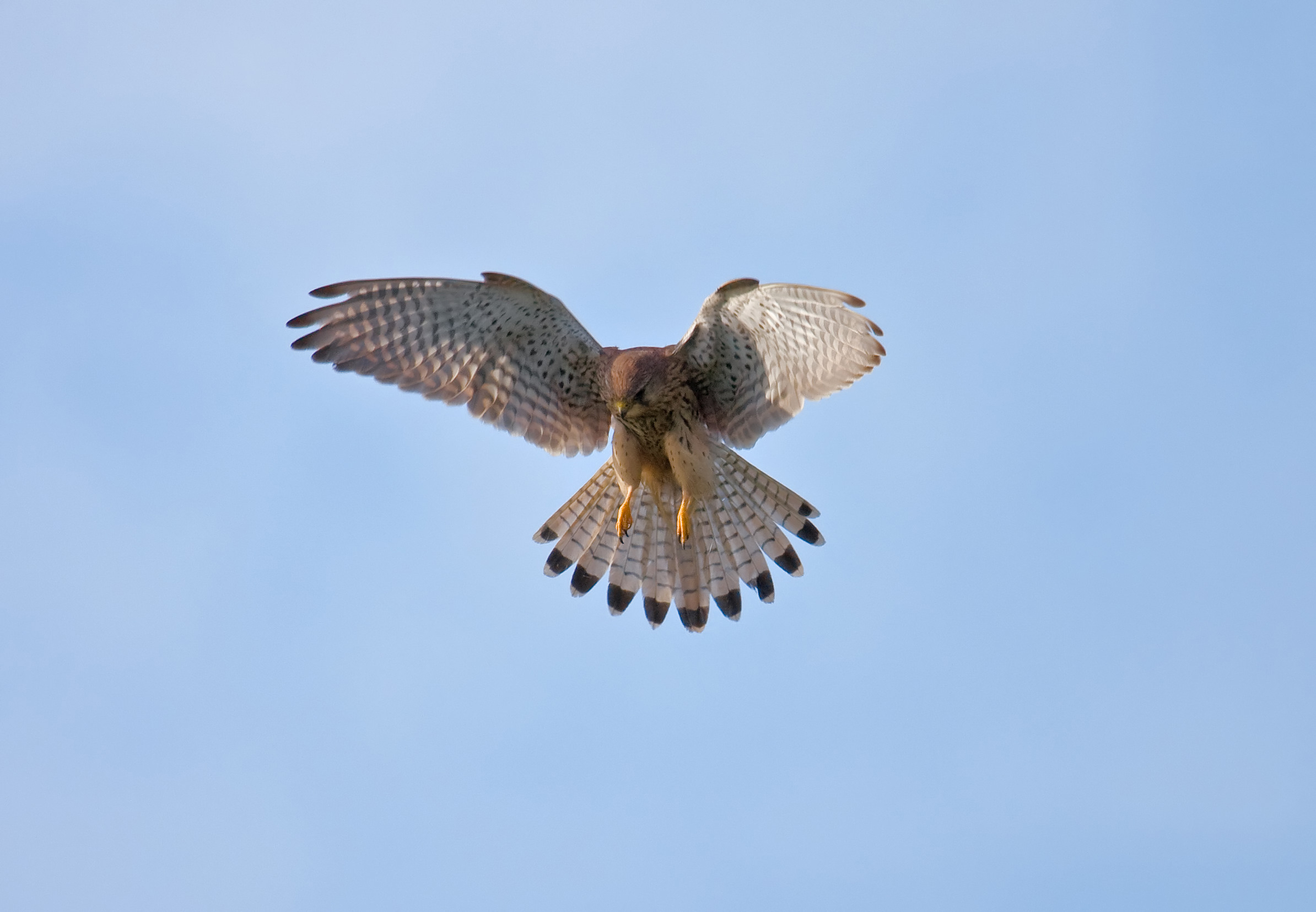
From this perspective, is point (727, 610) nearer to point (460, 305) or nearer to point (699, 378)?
point (699, 378)

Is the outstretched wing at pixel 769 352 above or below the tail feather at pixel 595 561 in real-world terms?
above

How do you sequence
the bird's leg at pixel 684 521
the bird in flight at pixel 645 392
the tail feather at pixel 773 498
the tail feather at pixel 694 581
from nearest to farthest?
the bird in flight at pixel 645 392 < the bird's leg at pixel 684 521 < the tail feather at pixel 773 498 < the tail feather at pixel 694 581

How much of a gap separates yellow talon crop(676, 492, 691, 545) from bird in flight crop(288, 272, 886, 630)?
1cm

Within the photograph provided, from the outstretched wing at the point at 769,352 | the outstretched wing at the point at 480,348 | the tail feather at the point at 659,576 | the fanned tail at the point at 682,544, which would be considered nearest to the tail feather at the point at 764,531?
the fanned tail at the point at 682,544

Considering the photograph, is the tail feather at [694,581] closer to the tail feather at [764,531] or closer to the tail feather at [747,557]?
the tail feather at [747,557]

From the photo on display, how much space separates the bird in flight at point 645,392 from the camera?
26.0 ft

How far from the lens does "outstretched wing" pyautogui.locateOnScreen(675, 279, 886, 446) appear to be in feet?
25.0

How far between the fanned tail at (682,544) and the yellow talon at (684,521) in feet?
0.53

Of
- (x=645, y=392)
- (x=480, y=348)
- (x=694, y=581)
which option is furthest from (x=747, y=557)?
(x=480, y=348)

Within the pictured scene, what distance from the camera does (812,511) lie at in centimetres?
861

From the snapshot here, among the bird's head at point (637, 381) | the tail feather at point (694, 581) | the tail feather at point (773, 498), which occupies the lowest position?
the tail feather at point (694, 581)

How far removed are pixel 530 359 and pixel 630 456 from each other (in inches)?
35.1

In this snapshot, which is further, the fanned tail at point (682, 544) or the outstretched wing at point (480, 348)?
the fanned tail at point (682, 544)

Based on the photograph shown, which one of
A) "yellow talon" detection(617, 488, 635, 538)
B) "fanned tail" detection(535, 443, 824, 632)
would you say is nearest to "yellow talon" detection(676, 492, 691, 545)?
"fanned tail" detection(535, 443, 824, 632)
